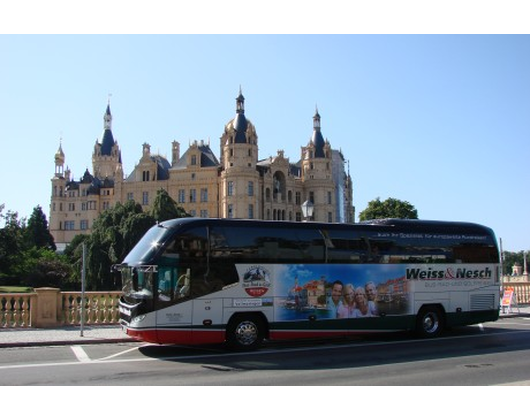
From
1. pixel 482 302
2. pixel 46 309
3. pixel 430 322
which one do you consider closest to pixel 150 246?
pixel 46 309

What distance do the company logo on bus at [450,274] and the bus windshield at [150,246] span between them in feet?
25.5

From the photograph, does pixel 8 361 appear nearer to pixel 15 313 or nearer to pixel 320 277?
pixel 15 313

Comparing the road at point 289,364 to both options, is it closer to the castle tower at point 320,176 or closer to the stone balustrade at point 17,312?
the stone balustrade at point 17,312

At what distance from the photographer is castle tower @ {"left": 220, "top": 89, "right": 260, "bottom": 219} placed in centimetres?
9388

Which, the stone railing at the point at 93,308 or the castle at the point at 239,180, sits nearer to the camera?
the stone railing at the point at 93,308

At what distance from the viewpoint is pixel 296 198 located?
10594cm

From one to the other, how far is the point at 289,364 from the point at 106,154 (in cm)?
12859

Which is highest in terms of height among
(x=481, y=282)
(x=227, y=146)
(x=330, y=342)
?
(x=227, y=146)

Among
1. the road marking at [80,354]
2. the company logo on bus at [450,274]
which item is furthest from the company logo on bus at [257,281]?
the company logo on bus at [450,274]

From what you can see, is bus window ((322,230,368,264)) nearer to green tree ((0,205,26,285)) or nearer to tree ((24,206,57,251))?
green tree ((0,205,26,285))

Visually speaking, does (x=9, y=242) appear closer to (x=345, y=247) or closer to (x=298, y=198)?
(x=345, y=247)

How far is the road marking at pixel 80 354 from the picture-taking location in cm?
1226
